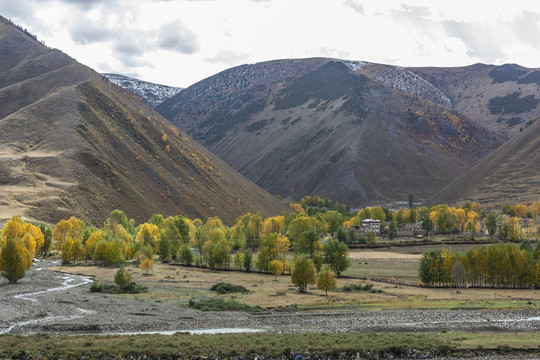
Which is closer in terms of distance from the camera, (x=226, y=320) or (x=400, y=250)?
(x=226, y=320)

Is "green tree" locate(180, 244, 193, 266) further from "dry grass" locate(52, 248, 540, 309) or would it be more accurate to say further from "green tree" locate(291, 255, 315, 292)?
"green tree" locate(291, 255, 315, 292)

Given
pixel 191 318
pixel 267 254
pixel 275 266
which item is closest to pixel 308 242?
pixel 267 254

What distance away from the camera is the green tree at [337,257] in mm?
111000

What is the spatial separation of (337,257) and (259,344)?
69148mm

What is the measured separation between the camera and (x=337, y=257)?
111 metres

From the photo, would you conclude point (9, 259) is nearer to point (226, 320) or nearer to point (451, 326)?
point (226, 320)

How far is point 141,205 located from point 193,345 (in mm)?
155222

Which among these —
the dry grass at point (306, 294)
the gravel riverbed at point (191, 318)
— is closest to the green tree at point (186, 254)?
the dry grass at point (306, 294)

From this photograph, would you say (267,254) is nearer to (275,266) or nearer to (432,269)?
(275,266)

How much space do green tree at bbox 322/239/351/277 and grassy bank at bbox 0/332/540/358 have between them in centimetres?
6196

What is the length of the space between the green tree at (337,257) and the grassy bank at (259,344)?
62.0 m

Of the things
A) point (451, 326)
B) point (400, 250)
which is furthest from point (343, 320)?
point (400, 250)

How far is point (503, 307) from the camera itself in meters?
67.1

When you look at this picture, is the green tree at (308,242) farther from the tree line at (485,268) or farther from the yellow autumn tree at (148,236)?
the tree line at (485,268)
